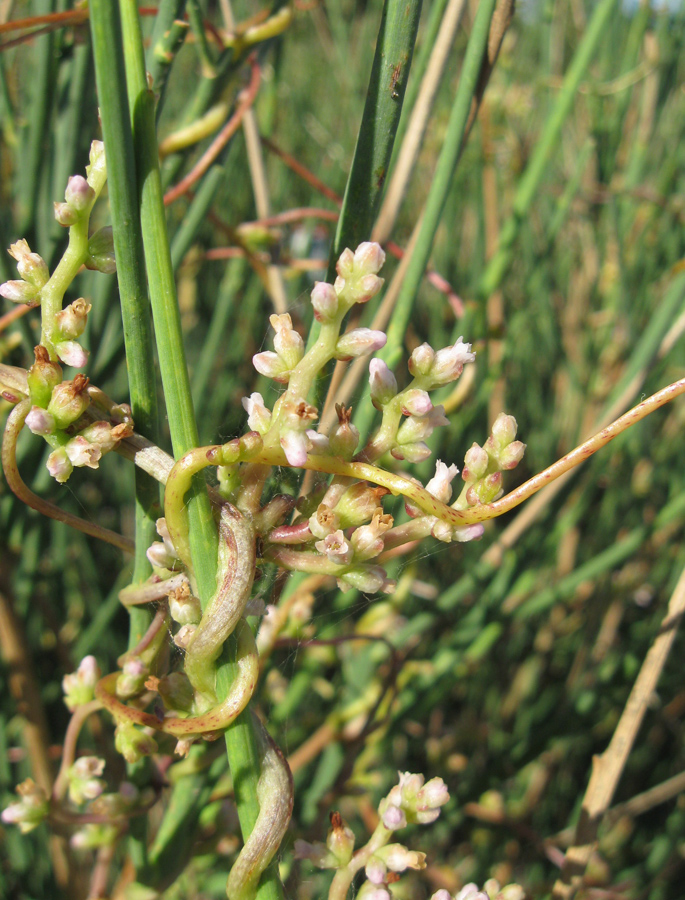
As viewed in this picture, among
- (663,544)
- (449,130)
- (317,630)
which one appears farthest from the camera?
(663,544)

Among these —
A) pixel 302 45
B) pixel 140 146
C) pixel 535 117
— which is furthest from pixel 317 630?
pixel 302 45

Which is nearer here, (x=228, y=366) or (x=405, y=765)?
(x=405, y=765)

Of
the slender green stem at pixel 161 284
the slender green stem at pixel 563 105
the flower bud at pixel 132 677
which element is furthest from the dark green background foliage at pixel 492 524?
the slender green stem at pixel 161 284

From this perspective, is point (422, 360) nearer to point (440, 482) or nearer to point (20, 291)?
point (440, 482)

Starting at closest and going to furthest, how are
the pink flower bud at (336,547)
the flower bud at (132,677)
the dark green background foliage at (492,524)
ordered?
the pink flower bud at (336,547) → the flower bud at (132,677) → the dark green background foliage at (492,524)

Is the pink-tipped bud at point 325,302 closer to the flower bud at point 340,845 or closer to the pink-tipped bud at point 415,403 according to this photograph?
the pink-tipped bud at point 415,403

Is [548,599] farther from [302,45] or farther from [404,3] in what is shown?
[302,45]

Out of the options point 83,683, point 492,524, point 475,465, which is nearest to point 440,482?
point 475,465

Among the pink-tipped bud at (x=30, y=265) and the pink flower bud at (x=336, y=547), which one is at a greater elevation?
the pink-tipped bud at (x=30, y=265)
